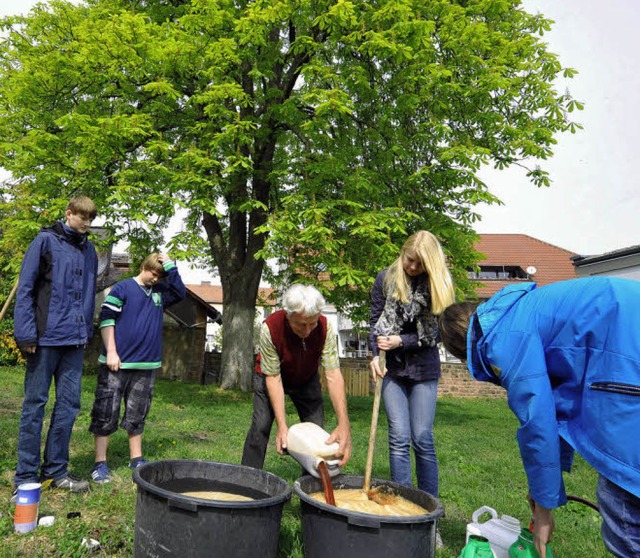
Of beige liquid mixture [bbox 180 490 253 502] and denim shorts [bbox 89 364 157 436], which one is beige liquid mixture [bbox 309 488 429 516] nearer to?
beige liquid mixture [bbox 180 490 253 502]

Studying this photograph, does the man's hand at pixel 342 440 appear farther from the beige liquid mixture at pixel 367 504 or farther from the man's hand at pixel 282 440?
the man's hand at pixel 282 440

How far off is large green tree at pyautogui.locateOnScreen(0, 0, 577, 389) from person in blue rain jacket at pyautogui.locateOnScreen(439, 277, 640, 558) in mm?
6698

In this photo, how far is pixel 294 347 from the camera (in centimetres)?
348

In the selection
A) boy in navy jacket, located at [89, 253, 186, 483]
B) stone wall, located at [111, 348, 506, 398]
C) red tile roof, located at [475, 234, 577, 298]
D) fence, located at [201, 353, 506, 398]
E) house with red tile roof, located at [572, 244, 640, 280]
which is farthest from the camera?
red tile roof, located at [475, 234, 577, 298]

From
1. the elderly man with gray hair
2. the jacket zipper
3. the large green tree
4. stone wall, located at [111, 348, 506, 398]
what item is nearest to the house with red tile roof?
the large green tree

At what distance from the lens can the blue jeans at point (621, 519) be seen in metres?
1.74

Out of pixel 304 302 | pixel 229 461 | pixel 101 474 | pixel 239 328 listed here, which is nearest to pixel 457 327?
pixel 304 302

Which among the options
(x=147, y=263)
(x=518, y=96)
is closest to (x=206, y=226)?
(x=518, y=96)

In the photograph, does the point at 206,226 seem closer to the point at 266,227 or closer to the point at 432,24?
the point at 266,227

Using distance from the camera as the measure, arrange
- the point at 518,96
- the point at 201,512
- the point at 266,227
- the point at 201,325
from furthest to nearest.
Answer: the point at 201,325
the point at 518,96
the point at 266,227
the point at 201,512

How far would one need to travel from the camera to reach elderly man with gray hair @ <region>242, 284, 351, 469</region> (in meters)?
3.17

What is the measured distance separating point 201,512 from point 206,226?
1249cm

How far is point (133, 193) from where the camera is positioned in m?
9.13

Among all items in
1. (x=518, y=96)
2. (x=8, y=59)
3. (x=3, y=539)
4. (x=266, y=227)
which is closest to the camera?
(x=3, y=539)
